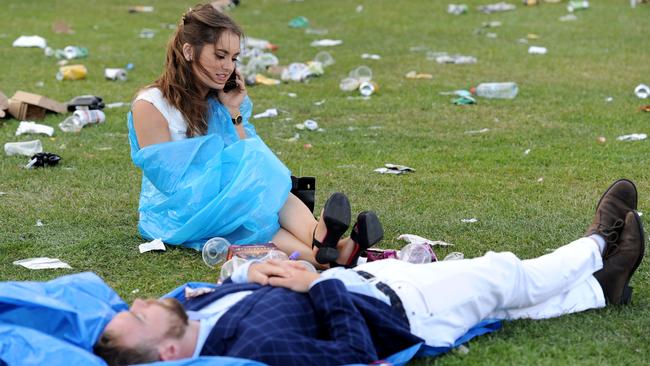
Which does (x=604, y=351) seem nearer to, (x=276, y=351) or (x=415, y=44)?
(x=276, y=351)

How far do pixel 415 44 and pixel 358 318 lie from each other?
33.2ft

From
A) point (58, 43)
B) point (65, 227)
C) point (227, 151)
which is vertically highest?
point (227, 151)

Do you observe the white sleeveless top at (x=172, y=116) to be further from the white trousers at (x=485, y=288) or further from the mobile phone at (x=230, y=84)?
the white trousers at (x=485, y=288)

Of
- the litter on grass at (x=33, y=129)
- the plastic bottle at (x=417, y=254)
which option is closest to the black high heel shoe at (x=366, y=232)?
the plastic bottle at (x=417, y=254)

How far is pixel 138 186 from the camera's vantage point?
675 cm

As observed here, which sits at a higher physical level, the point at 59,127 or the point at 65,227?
the point at 65,227

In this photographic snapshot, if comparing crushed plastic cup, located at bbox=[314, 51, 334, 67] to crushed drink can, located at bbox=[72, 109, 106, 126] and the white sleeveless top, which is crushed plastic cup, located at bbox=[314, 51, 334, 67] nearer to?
crushed drink can, located at bbox=[72, 109, 106, 126]

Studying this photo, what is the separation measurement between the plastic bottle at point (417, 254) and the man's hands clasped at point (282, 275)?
1.23 m

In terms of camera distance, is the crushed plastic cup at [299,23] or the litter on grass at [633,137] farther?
the crushed plastic cup at [299,23]

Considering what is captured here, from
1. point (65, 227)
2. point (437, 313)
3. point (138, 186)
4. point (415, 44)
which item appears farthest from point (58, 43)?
point (437, 313)

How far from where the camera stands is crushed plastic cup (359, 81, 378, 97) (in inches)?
396

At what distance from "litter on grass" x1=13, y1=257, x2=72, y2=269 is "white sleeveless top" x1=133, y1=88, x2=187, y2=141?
36.9 inches

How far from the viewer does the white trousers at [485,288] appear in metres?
3.87

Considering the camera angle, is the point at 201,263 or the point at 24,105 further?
the point at 24,105
